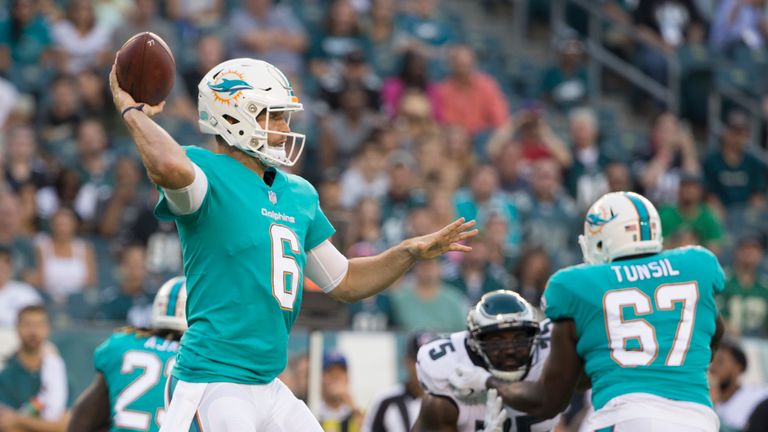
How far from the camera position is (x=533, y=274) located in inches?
426

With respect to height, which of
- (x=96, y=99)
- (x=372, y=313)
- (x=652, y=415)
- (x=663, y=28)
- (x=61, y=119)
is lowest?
(x=652, y=415)

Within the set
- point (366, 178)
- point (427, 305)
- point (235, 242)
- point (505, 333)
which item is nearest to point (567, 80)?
point (366, 178)

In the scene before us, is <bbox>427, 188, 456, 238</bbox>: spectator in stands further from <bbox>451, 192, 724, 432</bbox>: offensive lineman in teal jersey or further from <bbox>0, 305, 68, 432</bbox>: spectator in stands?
<bbox>451, 192, 724, 432</bbox>: offensive lineman in teal jersey

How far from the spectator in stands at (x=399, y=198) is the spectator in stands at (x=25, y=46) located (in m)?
3.28

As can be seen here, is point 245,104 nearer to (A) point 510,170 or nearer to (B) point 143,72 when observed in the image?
(B) point 143,72

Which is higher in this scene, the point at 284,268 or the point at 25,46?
the point at 25,46

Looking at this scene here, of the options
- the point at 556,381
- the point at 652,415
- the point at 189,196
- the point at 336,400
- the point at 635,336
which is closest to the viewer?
the point at 189,196

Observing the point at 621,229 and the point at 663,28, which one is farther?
the point at 663,28

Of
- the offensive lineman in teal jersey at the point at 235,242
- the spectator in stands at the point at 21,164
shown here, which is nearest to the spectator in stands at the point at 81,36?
the spectator in stands at the point at 21,164

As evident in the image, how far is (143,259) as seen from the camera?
10148 millimetres

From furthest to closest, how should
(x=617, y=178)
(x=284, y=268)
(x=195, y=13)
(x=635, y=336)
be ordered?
1. (x=195, y=13)
2. (x=617, y=178)
3. (x=635, y=336)
4. (x=284, y=268)

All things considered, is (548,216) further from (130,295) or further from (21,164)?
(21,164)

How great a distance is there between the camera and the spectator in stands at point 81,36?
12555 mm

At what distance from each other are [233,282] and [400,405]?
454cm
